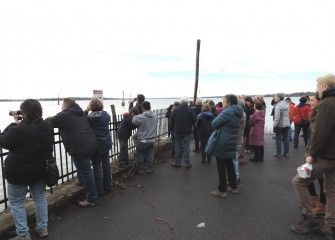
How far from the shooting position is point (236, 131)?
5441mm

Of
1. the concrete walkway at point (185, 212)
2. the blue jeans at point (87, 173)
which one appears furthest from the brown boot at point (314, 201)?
the blue jeans at point (87, 173)

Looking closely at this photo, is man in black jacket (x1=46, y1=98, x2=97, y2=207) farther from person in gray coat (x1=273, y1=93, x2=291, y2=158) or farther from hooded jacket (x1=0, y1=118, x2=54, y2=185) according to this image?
person in gray coat (x1=273, y1=93, x2=291, y2=158)

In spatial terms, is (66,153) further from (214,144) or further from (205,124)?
(205,124)

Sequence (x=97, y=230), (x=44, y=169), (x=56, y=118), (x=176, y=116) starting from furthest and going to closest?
(x=176, y=116)
(x=56, y=118)
(x=97, y=230)
(x=44, y=169)

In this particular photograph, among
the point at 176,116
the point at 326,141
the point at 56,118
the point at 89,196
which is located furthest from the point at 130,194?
the point at 326,141

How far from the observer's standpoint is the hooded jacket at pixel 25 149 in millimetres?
3461

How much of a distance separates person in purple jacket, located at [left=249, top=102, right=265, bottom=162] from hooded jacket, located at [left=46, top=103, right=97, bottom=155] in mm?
5332

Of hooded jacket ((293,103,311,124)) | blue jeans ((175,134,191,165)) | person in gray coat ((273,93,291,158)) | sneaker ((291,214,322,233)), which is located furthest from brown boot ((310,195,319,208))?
hooded jacket ((293,103,311,124))

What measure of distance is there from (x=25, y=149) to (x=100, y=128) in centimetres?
180

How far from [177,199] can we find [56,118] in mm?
2545

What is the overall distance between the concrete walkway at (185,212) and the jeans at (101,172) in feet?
0.68

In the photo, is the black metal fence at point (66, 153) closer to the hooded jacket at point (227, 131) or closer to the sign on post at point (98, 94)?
the sign on post at point (98, 94)

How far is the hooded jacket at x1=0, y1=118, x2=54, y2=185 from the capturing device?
3.46 m

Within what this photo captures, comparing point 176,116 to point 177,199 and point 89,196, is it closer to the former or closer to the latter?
point 177,199
